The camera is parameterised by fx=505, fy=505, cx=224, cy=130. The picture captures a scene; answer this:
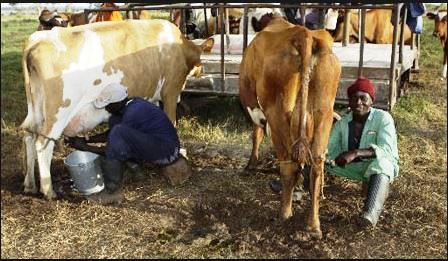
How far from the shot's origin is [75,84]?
191 inches

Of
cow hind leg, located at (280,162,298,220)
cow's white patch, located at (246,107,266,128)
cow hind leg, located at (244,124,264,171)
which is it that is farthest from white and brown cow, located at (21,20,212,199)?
cow hind leg, located at (280,162,298,220)

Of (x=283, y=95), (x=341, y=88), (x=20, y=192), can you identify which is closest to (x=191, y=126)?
(x=341, y=88)

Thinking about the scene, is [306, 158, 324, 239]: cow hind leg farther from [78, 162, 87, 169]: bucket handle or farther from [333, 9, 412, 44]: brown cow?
[333, 9, 412, 44]: brown cow

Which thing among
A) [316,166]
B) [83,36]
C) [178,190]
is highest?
[83,36]

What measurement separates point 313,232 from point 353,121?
1.16 m

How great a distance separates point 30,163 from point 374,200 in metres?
3.16

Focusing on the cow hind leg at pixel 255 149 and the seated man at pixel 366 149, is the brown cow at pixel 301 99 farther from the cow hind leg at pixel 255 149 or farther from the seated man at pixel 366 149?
the cow hind leg at pixel 255 149

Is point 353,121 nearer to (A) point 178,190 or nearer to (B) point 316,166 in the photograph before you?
(B) point 316,166

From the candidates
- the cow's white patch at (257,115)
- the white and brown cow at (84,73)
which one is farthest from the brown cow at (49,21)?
the cow's white patch at (257,115)

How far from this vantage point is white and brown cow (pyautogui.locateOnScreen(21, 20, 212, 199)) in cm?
466

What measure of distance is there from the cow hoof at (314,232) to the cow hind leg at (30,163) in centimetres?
264

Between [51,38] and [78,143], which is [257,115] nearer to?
[78,143]

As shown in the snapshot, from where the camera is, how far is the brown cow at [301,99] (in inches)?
144

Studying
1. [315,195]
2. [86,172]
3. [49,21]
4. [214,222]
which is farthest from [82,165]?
[49,21]
